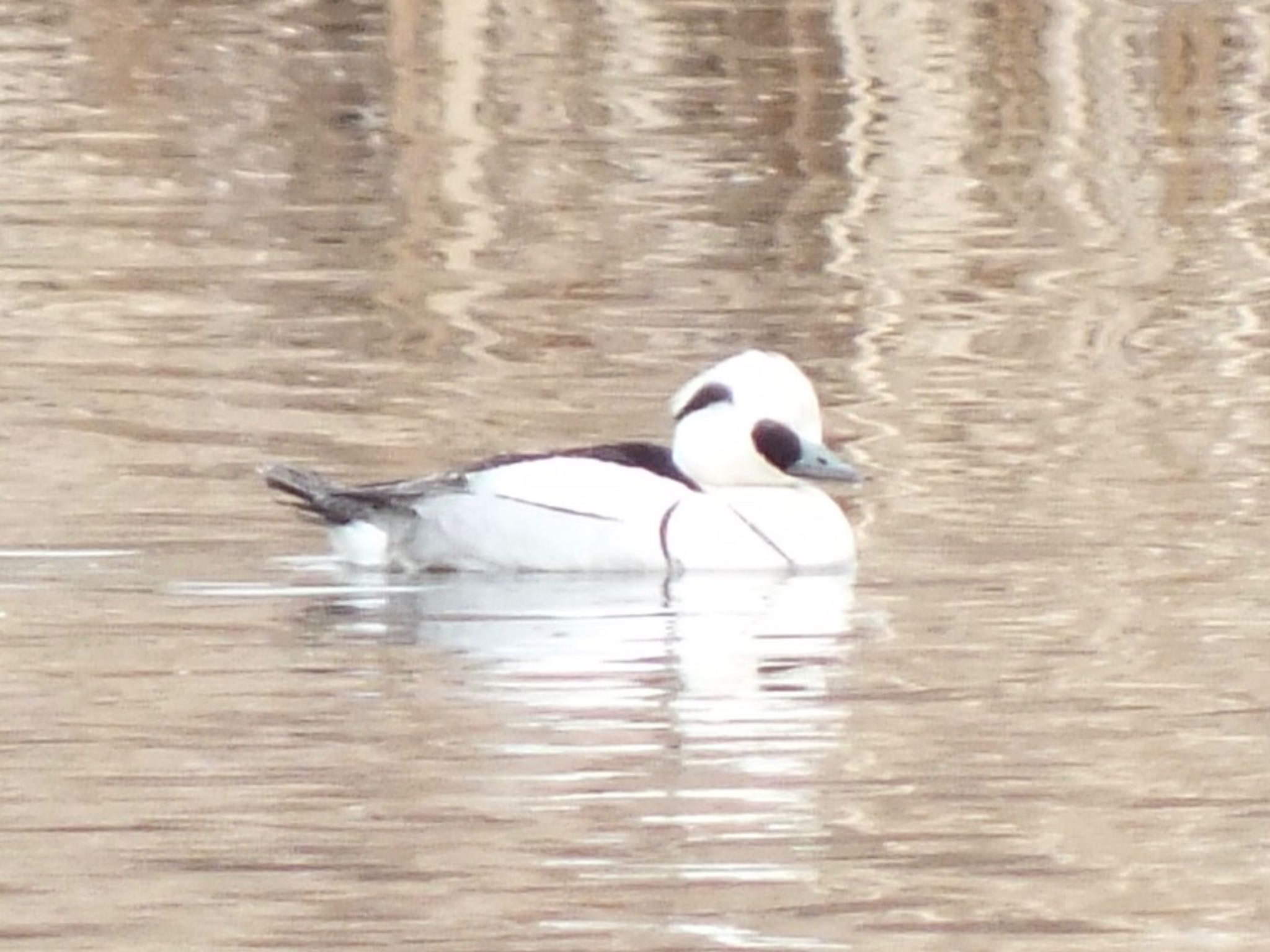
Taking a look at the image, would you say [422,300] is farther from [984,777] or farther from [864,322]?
[984,777]

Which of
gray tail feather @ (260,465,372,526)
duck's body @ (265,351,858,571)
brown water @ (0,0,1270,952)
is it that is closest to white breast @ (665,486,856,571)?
duck's body @ (265,351,858,571)

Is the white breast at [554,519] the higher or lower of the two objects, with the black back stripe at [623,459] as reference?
lower

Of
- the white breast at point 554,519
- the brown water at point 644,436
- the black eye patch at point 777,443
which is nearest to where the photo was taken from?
the brown water at point 644,436

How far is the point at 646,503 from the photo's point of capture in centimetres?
915

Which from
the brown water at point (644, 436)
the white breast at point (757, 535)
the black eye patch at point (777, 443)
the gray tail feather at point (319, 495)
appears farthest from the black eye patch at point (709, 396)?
the gray tail feather at point (319, 495)

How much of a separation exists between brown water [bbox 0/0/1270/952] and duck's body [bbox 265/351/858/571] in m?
0.10

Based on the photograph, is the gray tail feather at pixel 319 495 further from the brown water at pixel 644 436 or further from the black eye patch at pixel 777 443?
the black eye patch at pixel 777 443

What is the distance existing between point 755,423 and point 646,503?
0.34m

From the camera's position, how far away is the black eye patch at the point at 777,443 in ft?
30.4

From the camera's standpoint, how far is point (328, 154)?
16938mm

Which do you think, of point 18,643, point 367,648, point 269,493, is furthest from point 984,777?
point 269,493

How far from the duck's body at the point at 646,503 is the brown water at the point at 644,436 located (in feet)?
0.34

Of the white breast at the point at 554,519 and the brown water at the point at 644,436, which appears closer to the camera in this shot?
the brown water at the point at 644,436

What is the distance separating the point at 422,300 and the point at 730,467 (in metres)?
4.02
